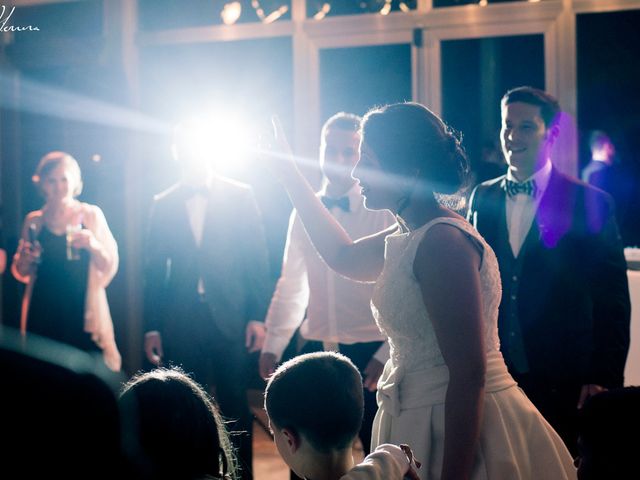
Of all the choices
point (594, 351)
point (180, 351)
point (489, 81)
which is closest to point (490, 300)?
point (594, 351)

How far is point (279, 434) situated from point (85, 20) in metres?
5.24

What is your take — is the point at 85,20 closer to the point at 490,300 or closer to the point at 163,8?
the point at 163,8

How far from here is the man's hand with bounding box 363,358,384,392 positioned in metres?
3.52

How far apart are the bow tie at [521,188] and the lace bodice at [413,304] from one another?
1.32 metres

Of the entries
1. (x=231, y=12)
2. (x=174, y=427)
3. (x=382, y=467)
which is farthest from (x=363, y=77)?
(x=174, y=427)

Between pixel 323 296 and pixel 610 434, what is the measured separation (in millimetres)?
2293

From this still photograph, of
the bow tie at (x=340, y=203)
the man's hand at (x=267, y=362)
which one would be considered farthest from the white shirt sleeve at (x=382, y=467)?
the bow tie at (x=340, y=203)

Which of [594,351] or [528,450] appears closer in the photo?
[528,450]

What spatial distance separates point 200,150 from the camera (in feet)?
14.9

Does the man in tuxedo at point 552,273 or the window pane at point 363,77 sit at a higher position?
the window pane at point 363,77

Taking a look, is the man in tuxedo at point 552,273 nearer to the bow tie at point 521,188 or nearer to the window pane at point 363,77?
the bow tie at point 521,188

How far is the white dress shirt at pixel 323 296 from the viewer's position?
12.2 feet

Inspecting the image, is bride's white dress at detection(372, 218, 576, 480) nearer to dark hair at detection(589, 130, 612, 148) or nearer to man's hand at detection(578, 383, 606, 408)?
man's hand at detection(578, 383, 606, 408)

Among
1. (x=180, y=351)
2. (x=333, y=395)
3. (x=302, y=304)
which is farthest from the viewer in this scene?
(x=180, y=351)
